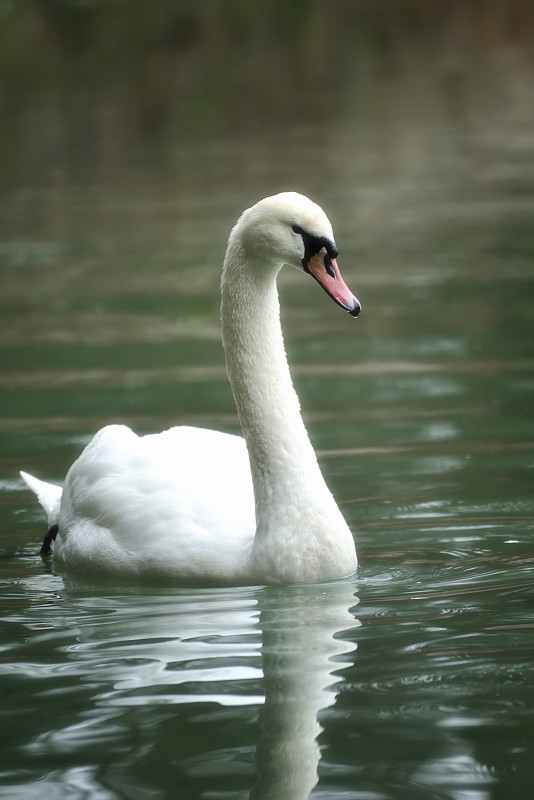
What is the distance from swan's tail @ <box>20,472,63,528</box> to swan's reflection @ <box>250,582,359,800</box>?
1.59 metres

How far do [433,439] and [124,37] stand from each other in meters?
37.8

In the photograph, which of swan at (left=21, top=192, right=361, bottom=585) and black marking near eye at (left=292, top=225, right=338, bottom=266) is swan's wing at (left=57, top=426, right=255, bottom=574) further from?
black marking near eye at (left=292, top=225, right=338, bottom=266)

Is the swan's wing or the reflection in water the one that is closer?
the reflection in water

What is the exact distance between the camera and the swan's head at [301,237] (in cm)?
582

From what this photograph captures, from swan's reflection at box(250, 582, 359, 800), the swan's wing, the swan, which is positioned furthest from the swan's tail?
swan's reflection at box(250, 582, 359, 800)

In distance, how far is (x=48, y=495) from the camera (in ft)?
24.1

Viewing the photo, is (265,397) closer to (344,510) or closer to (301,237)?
(301,237)

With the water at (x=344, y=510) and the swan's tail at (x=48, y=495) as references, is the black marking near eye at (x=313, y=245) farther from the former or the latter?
the swan's tail at (x=48, y=495)

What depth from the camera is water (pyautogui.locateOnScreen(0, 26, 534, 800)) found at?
4379 millimetres

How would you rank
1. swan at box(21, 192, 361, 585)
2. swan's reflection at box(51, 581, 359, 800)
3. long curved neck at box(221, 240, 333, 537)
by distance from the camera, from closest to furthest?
swan's reflection at box(51, 581, 359, 800)
swan at box(21, 192, 361, 585)
long curved neck at box(221, 240, 333, 537)

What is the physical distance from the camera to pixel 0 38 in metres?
43.6

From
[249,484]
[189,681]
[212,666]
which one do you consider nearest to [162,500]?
[249,484]

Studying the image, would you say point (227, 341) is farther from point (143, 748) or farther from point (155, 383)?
point (155, 383)

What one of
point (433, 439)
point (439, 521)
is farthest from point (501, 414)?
point (439, 521)
